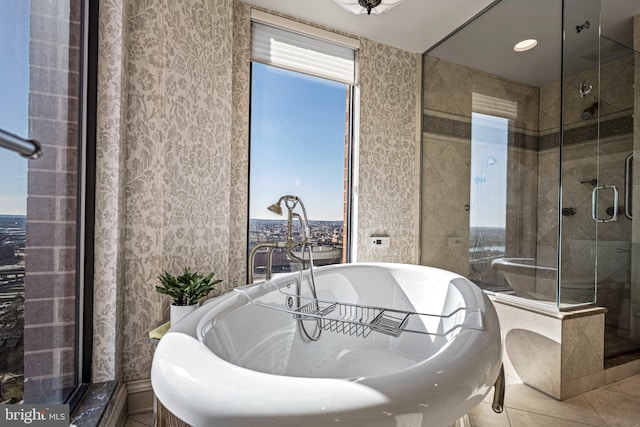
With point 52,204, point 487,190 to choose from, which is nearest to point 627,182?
point 487,190

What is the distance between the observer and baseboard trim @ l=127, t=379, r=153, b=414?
1635 mm

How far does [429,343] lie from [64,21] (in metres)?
2.06

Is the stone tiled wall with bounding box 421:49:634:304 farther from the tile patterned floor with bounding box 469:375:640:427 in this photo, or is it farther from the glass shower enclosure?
the tile patterned floor with bounding box 469:375:640:427

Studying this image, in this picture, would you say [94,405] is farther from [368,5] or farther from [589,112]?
[589,112]

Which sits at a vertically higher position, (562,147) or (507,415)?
(562,147)

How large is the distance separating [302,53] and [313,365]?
2.06m

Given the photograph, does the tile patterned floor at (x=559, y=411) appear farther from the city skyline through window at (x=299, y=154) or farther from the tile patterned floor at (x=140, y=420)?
the city skyline through window at (x=299, y=154)

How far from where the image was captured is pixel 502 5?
223 centimetres

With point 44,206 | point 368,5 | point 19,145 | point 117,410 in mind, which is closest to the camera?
point 19,145

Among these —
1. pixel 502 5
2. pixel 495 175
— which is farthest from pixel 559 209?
pixel 502 5

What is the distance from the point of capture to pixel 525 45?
7.38ft

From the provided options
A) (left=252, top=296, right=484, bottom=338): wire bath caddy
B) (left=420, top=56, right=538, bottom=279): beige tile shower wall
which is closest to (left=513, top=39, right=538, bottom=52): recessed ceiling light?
(left=420, top=56, right=538, bottom=279): beige tile shower wall

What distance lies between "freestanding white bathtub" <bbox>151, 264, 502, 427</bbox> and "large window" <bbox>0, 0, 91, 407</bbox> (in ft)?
1.51

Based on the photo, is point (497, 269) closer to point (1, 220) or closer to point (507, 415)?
point (507, 415)
